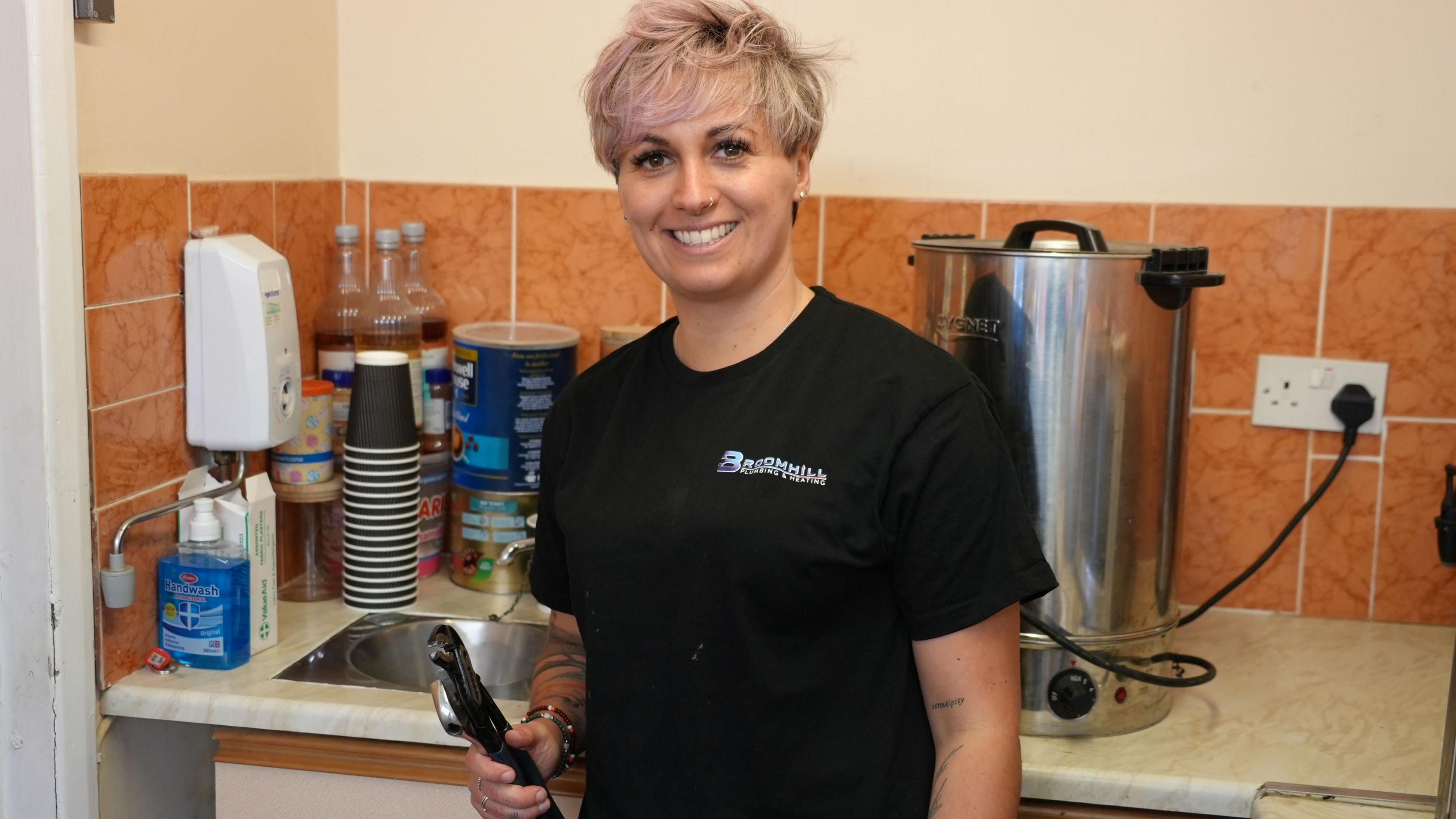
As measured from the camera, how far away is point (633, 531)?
3.24 feet

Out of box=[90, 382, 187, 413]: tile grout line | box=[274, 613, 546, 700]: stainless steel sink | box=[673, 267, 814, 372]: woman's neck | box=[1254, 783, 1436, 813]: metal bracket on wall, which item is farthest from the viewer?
box=[274, 613, 546, 700]: stainless steel sink

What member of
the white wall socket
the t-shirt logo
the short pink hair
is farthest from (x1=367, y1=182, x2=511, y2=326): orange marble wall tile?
the white wall socket

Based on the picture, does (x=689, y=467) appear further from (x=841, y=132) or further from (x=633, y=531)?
(x=841, y=132)

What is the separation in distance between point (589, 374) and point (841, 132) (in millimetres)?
625

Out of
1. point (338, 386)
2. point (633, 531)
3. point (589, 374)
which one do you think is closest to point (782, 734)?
point (633, 531)

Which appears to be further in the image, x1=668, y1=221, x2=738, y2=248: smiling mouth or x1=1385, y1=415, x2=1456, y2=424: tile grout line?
x1=1385, y1=415, x2=1456, y2=424: tile grout line

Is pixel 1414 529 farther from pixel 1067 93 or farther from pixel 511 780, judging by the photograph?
pixel 511 780

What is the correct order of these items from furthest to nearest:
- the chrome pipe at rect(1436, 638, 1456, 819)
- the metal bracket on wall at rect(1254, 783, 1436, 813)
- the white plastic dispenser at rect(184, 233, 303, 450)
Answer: the white plastic dispenser at rect(184, 233, 303, 450) < the metal bracket on wall at rect(1254, 783, 1436, 813) < the chrome pipe at rect(1436, 638, 1456, 819)

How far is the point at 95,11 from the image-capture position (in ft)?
3.80

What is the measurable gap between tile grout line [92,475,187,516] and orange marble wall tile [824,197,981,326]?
807mm

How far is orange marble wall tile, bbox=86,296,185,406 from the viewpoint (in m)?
1.20

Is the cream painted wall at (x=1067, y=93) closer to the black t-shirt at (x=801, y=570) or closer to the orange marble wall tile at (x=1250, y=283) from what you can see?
the orange marble wall tile at (x=1250, y=283)

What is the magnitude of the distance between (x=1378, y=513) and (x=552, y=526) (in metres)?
1.05

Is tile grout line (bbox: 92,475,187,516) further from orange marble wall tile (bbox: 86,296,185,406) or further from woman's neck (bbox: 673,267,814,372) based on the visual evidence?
woman's neck (bbox: 673,267,814,372)
